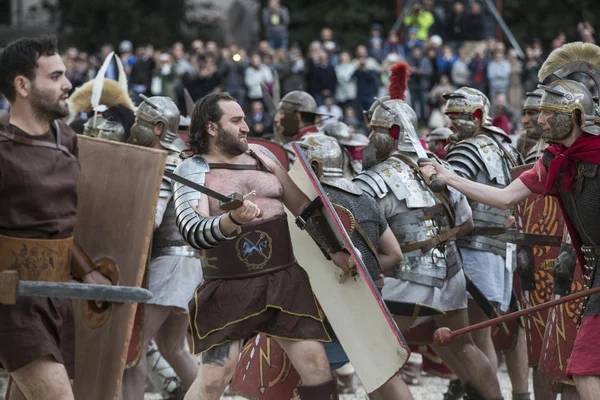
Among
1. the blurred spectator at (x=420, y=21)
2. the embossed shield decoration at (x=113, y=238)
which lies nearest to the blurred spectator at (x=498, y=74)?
the blurred spectator at (x=420, y=21)

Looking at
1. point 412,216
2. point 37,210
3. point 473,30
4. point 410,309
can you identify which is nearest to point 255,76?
point 473,30

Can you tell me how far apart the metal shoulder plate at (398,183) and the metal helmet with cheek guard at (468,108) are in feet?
3.48

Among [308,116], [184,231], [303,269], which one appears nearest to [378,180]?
[303,269]

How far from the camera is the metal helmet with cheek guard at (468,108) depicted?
827cm

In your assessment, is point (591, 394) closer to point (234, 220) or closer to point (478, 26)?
point (234, 220)

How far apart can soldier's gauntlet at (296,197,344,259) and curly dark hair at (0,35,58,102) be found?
4.97ft

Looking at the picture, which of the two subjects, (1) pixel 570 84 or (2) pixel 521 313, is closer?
(2) pixel 521 313

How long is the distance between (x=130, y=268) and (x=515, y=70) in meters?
15.5

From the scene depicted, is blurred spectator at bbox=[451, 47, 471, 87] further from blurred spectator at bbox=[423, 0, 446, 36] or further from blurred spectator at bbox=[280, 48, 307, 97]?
blurred spectator at bbox=[423, 0, 446, 36]

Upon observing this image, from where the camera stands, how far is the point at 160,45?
93.4ft

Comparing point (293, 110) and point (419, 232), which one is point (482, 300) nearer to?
point (419, 232)

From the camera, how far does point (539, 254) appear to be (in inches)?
291

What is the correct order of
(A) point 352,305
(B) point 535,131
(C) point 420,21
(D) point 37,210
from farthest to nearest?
(C) point 420,21 → (B) point 535,131 → (A) point 352,305 → (D) point 37,210

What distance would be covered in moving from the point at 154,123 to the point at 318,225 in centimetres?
206
